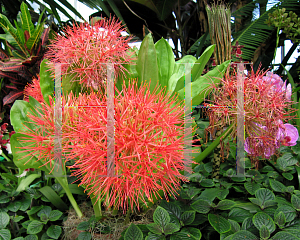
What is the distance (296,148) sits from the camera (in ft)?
2.30

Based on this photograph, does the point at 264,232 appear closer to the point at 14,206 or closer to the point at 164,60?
the point at 164,60

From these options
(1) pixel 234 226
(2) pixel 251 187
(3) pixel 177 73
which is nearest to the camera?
(1) pixel 234 226

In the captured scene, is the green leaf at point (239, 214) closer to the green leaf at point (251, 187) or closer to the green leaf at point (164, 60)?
the green leaf at point (251, 187)

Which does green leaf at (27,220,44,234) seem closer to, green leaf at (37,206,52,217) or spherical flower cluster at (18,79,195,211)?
green leaf at (37,206,52,217)

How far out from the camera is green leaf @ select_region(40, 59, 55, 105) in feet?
1.91

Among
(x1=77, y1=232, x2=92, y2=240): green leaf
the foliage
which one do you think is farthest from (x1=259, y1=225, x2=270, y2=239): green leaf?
(x1=77, y1=232, x2=92, y2=240): green leaf

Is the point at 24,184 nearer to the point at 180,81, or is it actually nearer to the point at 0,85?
the point at 180,81

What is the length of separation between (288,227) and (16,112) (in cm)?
71

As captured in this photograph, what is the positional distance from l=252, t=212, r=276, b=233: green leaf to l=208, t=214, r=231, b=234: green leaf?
0.05m

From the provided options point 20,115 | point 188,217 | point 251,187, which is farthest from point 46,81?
point 251,187

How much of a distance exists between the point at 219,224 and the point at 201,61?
1.23ft

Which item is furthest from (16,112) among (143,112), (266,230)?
(266,230)

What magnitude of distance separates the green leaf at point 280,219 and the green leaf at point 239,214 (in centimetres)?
6

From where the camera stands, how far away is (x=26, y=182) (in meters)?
0.65
